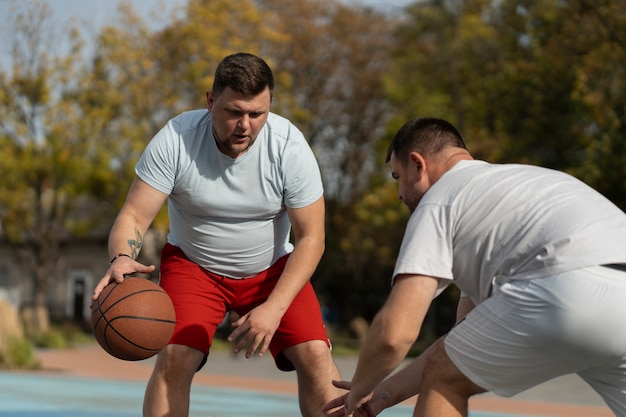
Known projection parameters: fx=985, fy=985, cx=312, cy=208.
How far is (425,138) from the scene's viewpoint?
408 cm

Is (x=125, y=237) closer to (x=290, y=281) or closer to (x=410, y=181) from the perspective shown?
(x=290, y=281)

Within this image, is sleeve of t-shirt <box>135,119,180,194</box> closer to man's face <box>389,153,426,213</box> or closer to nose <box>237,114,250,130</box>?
nose <box>237,114,250,130</box>

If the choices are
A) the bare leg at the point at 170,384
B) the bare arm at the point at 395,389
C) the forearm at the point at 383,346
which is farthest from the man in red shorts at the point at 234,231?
the forearm at the point at 383,346

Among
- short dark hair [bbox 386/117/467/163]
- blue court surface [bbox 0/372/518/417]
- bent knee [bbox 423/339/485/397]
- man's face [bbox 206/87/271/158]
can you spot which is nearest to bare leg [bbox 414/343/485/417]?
bent knee [bbox 423/339/485/397]

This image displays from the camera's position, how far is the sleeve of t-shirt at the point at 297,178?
18.6 feet

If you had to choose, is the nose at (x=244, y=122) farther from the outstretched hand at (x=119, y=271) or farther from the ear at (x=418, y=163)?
the ear at (x=418, y=163)

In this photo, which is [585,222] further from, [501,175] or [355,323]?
[355,323]

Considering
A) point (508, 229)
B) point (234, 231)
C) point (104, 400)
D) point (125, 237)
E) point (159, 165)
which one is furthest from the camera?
point (104, 400)

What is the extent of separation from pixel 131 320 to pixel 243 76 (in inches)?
54.7

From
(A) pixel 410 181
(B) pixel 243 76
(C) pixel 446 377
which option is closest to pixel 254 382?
(B) pixel 243 76

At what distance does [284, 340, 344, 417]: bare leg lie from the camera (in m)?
5.84

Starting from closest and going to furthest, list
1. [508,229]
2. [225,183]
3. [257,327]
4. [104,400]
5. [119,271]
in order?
[508,229] < [119,271] < [257,327] < [225,183] < [104,400]

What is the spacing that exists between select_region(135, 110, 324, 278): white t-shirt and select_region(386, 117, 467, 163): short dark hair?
1.59 metres

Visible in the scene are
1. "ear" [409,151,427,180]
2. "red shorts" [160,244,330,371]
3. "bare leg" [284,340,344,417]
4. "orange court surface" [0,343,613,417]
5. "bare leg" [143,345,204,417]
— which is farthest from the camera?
"orange court surface" [0,343,613,417]
